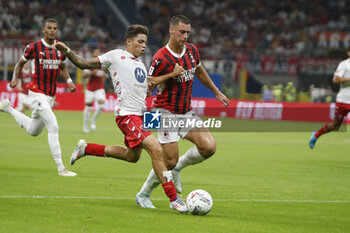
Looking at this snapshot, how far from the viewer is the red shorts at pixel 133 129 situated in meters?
8.26

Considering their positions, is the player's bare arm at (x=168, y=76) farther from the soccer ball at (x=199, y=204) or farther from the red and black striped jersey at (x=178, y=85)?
the soccer ball at (x=199, y=204)

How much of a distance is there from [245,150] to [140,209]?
9960mm

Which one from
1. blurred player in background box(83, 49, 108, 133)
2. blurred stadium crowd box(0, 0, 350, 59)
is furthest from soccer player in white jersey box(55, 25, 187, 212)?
blurred stadium crowd box(0, 0, 350, 59)

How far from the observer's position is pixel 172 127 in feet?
29.5

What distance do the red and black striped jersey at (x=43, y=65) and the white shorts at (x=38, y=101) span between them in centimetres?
8

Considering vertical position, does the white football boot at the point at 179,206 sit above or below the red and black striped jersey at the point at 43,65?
below

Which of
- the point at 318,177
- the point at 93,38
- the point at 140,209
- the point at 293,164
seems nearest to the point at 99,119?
the point at 93,38

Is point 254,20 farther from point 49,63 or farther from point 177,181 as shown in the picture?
point 177,181

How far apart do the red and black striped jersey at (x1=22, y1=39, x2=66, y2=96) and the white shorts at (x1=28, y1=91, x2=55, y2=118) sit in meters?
0.08

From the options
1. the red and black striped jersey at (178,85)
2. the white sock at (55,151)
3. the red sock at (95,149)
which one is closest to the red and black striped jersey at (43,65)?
the white sock at (55,151)

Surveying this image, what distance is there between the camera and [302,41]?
43625 millimetres

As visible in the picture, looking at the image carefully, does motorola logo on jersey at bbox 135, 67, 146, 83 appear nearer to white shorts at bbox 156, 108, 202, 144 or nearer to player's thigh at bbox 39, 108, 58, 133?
white shorts at bbox 156, 108, 202, 144

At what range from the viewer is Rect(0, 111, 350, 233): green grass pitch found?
7.27m

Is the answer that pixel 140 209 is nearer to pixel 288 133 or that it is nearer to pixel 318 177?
pixel 318 177
